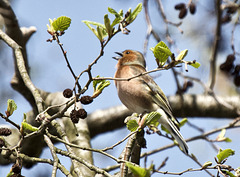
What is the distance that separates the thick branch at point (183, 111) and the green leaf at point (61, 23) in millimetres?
3270

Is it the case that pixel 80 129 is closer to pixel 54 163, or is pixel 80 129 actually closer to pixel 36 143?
pixel 36 143

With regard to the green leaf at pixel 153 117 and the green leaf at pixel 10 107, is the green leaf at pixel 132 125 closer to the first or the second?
the green leaf at pixel 153 117

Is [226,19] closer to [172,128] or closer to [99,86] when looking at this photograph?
[172,128]

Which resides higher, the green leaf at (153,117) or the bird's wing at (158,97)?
the bird's wing at (158,97)

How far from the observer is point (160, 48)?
211 centimetres

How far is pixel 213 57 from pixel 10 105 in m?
3.47

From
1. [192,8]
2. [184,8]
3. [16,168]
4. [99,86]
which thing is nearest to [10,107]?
[16,168]

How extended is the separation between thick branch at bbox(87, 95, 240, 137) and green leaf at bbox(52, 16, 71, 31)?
10.7 ft

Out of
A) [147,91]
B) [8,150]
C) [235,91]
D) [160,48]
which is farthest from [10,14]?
[235,91]

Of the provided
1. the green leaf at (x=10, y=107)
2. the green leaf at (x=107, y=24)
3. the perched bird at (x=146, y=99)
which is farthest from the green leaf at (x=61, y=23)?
the perched bird at (x=146, y=99)

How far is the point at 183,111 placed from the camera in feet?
18.2

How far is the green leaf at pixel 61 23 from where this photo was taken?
7.23ft

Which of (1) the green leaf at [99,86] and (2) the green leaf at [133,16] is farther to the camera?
(1) the green leaf at [99,86]

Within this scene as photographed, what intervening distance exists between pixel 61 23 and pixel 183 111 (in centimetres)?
369
